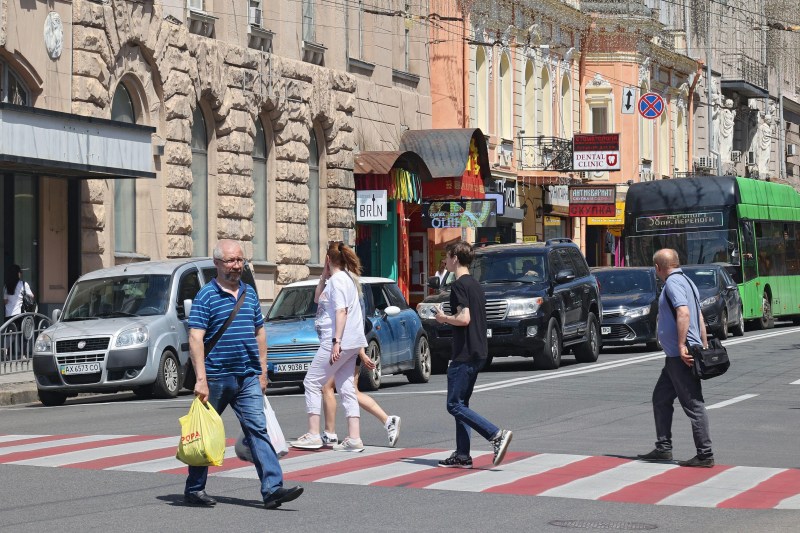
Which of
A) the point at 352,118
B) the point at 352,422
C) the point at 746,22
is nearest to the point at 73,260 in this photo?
the point at 352,118

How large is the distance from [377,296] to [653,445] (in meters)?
8.54

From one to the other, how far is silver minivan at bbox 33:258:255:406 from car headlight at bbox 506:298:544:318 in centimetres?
535

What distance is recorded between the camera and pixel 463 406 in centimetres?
1362

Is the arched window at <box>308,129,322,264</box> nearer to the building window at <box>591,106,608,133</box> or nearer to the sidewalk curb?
the sidewalk curb

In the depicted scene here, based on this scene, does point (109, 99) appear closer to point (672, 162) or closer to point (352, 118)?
point (352, 118)

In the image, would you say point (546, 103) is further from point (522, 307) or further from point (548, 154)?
point (522, 307)

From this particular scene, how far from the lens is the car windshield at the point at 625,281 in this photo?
1326 inches

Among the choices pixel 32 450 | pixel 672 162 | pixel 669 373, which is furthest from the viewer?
pixel 672 162

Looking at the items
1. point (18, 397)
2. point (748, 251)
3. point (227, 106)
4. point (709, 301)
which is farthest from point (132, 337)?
point (748, 251)

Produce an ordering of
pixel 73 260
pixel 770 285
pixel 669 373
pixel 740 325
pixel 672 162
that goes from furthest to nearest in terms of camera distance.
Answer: pixel 672 162 → pixel 770 285 → pixel 740 325 → pixel 73 260 → pixel 669 373

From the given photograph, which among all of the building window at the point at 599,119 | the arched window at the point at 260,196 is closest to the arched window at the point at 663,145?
the building window at the point at 599,119

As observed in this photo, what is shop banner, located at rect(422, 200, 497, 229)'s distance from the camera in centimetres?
4122

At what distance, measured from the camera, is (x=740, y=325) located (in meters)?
38.3

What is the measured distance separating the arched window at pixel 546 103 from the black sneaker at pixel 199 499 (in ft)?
139
